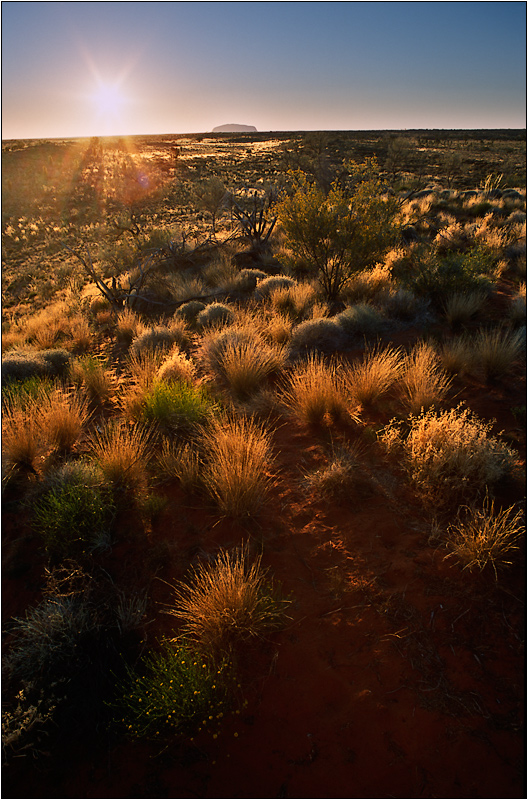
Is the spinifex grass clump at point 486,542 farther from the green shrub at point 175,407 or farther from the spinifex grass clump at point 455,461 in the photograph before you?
the green shrub at point 175,407

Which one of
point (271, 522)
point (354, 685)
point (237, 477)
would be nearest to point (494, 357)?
point (271, 522)

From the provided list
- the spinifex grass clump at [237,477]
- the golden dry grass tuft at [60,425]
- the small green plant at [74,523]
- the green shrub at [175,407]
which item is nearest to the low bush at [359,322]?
the green shrub at [175,407]

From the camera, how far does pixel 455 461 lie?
3416 mm

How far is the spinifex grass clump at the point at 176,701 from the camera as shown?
2.15 meters

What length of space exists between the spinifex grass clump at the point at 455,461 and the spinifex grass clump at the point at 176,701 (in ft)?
7.58

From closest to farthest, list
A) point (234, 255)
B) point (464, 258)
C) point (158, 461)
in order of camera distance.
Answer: point (158, 461) → point (464, 258) → point (234, 255)

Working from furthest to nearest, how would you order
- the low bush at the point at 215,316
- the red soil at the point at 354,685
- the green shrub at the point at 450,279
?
the low bush at the point at 215,316 < the green shrub at the point at 450,279 < the red soil at the point at 354,685

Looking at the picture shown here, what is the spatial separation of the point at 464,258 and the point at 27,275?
19190 mm

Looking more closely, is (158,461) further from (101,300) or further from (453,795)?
(101,300)

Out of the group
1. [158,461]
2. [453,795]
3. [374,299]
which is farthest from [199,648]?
[374,299]

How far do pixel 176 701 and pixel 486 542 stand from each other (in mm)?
2295

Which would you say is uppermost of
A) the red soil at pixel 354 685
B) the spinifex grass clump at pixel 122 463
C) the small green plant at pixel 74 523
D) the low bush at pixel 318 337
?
the low bush at pixel 318 337

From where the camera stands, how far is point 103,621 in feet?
9.26

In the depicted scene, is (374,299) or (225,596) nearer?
(225,596)
